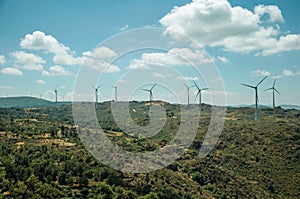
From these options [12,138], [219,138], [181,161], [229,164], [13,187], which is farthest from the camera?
[219,138]

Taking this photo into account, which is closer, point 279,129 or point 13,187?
point 13,187

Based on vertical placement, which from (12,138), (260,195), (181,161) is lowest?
(260,195)

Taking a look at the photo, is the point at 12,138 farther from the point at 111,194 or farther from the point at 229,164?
the point at 229,164

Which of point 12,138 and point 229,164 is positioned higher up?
point 12,138

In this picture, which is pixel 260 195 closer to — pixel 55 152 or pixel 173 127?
pixel 55 152

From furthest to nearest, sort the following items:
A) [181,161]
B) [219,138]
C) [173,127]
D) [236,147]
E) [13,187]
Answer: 1. [173,127]
2. [219,138]
3. [236,147]
4. [181,161]
5. [13,187]

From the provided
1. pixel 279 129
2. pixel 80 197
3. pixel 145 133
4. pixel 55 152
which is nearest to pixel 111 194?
pixel 80 197

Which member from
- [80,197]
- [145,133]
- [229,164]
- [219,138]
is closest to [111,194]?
[80,197]
